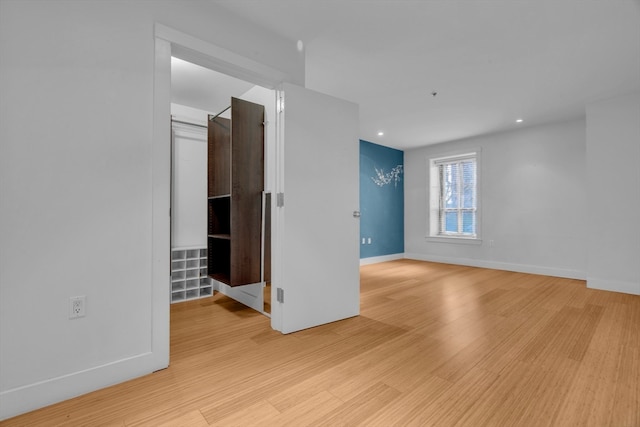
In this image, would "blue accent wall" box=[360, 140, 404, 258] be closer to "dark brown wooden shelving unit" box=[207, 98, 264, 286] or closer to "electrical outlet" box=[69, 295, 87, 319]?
"dark brown wooden shelving unit" box=[207, 98, 264, 286]

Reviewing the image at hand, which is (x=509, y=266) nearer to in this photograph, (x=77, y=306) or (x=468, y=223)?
(x=468, y=223)

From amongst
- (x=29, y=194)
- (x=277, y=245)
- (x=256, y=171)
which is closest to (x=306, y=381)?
(x=277, y=245)

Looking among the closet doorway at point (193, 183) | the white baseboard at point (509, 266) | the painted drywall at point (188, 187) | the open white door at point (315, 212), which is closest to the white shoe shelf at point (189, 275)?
the closet doorway at point (193, 183)

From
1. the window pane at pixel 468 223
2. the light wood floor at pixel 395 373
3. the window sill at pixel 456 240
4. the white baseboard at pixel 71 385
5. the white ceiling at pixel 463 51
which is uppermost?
the white ceiling at pixel 463 51

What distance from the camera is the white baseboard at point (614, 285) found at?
3.60 meters

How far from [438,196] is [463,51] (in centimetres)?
398

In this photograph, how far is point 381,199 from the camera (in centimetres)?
614

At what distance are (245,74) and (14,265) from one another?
1.77m

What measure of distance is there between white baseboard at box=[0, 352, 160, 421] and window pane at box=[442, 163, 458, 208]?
5802 millimetres

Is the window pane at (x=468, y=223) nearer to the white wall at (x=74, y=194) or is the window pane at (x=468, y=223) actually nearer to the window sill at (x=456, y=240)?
the window sill at (x=456, y=240)

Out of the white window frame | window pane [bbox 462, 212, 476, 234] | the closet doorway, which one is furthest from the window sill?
the closet doorway

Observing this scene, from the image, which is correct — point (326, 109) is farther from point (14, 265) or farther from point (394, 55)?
point (14, 265)

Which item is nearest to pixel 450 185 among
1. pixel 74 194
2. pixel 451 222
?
pixel 451 222

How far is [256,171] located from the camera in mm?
2885
